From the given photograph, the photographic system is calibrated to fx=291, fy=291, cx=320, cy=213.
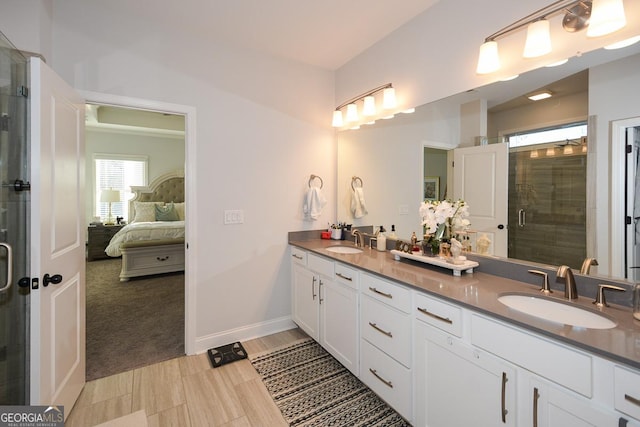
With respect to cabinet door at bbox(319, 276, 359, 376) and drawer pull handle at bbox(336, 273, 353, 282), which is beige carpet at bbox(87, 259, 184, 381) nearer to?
cabinet door at bbox(319, 276, 359, 376)

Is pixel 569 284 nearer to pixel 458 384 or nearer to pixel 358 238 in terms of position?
pixel 458 384

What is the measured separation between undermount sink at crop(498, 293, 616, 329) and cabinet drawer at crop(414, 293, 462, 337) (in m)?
0.23

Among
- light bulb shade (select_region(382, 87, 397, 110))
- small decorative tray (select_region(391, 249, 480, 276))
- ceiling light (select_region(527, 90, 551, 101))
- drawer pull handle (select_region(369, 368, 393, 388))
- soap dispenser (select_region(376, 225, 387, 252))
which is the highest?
light bulb shade (select_region(382, 87, 397, 110))

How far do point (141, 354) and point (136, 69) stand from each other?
2321mm

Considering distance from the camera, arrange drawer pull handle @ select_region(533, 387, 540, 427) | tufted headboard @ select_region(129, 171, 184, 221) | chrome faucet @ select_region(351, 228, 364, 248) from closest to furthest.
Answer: drawer pull handle @ select_region(533, 387, 540, 427) < chrome faucet @ select_region(351, 228, 364, 248) < tufted headboard @ select_region(129, 171, 184, 221)

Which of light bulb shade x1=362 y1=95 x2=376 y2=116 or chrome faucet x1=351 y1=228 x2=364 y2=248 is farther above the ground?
light bulb shade x1=362 y1=95 x2=376 y2=116

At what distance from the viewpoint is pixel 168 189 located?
6.74 meters

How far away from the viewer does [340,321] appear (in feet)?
7.10

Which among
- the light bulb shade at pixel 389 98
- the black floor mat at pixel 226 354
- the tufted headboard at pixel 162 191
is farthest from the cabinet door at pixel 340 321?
the tufted headboard at pixel 162 191

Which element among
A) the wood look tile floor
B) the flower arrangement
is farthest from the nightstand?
the flower arrangement

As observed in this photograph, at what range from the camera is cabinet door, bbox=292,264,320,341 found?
250 cm

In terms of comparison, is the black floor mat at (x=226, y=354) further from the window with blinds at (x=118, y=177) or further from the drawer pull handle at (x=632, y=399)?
the window with blinds at (x=118, y=177)

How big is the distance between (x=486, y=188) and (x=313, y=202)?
1573 mm

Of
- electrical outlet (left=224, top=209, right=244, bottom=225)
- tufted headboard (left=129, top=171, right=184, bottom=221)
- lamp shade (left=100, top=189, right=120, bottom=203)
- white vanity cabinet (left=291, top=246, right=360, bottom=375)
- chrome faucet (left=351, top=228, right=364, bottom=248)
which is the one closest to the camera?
white vanity cabinet (left=291, top=246, right=360, bottom=375)
